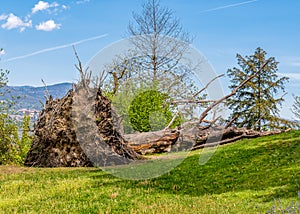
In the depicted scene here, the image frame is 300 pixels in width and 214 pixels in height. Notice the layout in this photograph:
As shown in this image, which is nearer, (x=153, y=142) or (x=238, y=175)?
(x=238, y=175)

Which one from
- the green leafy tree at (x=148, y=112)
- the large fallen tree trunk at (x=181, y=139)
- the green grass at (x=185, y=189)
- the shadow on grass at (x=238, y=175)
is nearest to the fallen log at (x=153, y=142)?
the large fallen tree trunk at (x=181, y=139)

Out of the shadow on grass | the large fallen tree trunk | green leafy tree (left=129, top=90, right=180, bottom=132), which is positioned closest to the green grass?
the shadow on grass

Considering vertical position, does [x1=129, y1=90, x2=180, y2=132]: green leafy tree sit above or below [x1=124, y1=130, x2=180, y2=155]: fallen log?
above

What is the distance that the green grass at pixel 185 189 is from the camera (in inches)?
414

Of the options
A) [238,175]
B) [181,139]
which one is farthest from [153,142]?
[238,175]

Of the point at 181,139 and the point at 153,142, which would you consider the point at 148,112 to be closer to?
the point at 181,139

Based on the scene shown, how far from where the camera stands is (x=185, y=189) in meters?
13.8

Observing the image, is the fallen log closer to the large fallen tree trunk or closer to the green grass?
the large fallen tree trunk

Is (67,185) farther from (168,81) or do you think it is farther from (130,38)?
(130,38)

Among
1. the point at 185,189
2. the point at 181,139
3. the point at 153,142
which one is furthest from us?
the point at 181,139

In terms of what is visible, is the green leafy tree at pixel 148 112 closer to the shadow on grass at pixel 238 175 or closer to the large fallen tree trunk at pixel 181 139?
the large fallen tree trunk at pixel 181 139

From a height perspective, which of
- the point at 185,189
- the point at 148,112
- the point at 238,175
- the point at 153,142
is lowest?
the point at 185,189

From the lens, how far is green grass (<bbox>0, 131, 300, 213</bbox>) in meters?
10.5

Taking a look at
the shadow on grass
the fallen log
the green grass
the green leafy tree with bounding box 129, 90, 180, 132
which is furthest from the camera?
the green leafy tree with bounding box 129, 90, 180, 132
